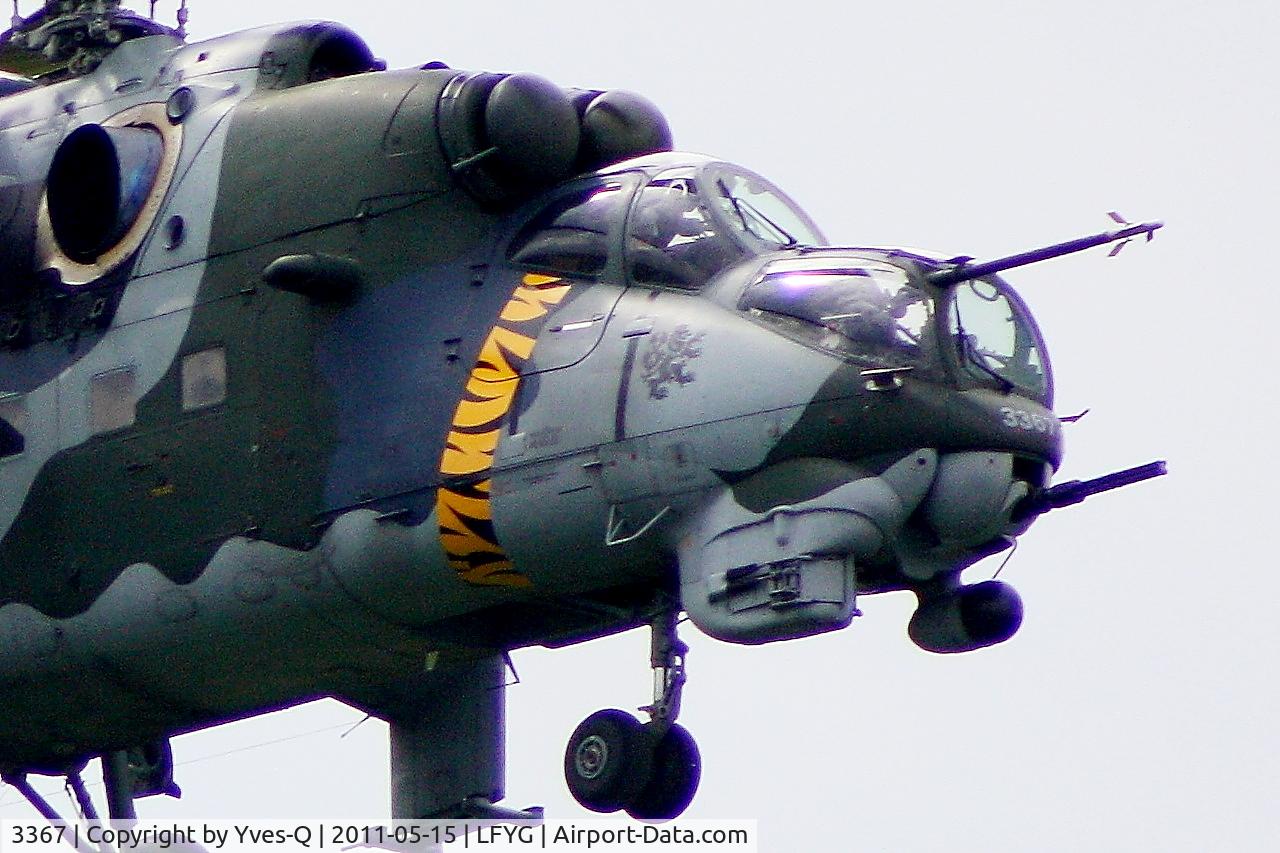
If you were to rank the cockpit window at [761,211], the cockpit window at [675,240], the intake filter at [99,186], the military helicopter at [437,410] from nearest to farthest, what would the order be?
the military helicopter at [437,410]
the cockpit window at [675,240]
the cockpit window at [761,211]
the intake filter at [99,186]

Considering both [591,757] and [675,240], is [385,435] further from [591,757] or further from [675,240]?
[591,757]

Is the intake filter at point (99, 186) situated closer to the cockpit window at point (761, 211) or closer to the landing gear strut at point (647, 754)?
the cockpit window at point (761, 211)

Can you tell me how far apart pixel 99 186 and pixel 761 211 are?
5.28 metres

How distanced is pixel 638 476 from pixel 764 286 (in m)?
1.55

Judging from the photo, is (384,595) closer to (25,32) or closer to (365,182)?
(365,182)

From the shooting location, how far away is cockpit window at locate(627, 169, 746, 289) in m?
23.7

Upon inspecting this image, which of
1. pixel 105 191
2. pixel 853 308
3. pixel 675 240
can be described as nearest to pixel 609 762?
pixel 853 308

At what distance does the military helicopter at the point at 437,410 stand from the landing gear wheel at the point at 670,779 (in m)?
0.04

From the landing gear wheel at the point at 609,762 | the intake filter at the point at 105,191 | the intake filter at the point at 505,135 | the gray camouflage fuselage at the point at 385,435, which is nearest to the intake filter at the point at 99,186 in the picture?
the intake filter at the point at 105,191

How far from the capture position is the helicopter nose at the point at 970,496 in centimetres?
2272

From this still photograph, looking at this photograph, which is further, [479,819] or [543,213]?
[479,819]

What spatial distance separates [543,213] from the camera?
24547mm

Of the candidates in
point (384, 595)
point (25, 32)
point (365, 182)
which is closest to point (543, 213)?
point (365, 182)

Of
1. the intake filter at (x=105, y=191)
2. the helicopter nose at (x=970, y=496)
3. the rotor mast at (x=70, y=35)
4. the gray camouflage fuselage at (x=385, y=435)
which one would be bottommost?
the helicopter nose at (x=970, y=496)
